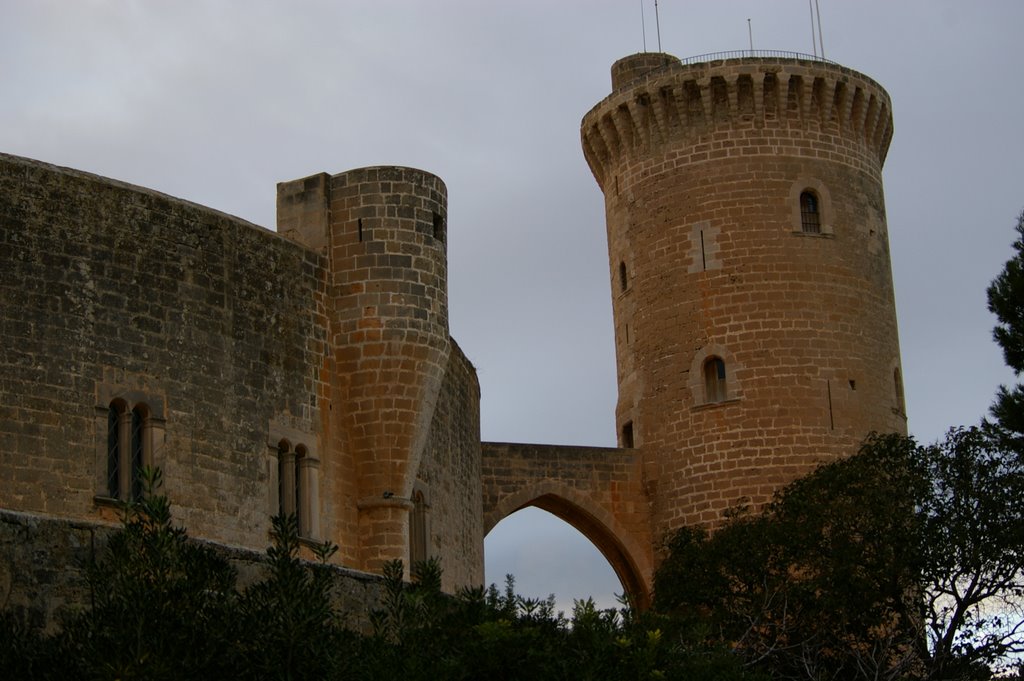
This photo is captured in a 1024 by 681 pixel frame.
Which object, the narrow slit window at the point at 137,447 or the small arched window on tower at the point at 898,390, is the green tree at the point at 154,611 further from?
the small arched window on tower at the point at 898,390

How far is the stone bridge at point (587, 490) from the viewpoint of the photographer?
94.4 ft

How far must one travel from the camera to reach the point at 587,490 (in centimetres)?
2930

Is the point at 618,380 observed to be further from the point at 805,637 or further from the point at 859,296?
the point at 805,637

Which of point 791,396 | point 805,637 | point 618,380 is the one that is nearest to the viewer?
point 805,637

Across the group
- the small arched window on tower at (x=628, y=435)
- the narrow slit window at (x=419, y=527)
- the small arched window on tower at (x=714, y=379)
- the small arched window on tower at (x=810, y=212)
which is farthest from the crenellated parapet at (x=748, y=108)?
the narrow slit window at (x=419, y=527)

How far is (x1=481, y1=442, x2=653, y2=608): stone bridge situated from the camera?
94.4 ft

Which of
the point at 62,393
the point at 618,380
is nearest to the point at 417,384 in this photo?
the point at 62,393

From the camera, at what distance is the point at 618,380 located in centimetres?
3041

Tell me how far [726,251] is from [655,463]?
330 cm

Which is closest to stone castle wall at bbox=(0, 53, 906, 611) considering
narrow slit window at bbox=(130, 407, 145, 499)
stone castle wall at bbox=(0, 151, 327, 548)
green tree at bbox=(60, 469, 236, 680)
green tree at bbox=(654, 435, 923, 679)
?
stone castle wall at bbox=(0, 151, 327, 548)

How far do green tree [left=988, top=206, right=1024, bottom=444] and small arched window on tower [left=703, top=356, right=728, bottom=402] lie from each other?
184 inches

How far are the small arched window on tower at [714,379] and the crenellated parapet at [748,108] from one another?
3.11 m

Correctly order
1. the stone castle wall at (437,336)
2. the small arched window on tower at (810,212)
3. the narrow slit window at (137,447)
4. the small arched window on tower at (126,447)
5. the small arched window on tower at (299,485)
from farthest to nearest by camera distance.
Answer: the small arched window on tower at (810,212) < the small arched window on tower at (299,485) < the narrow slit window at (137,447) < the small arched window on tower at (126,447) < the stone castle wall at (437,336)

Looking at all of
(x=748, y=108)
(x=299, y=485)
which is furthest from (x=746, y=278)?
(x=299, y=485)
